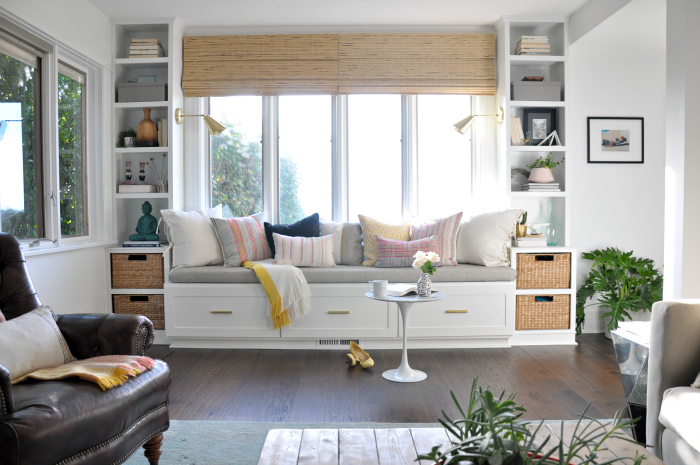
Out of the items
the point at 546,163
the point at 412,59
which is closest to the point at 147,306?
the point at 412,59

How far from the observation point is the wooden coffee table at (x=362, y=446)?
130 cm

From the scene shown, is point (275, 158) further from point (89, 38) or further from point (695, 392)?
point (695, 392)

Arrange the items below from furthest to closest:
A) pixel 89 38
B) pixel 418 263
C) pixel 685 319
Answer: pixel 89 38
pixel 418 263
pixel 685 319

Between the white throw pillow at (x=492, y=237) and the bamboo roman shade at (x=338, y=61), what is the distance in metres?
1.21

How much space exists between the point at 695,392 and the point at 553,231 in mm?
2680

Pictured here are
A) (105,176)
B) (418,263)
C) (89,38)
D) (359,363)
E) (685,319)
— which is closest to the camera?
(685,319)

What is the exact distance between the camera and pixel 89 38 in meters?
3.79

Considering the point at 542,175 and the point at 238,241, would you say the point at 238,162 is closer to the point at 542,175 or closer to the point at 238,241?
the point at 238,241

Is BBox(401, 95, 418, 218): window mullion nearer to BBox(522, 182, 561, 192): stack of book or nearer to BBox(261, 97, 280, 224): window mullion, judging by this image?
BBox(522, 182, 561, 192): stack of book

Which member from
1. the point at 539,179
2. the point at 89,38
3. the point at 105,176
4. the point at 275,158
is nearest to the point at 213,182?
the point at 275,158

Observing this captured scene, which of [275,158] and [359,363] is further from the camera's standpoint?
[275,158]

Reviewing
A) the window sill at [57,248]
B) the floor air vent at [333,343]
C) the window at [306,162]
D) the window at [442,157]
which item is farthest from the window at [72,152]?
the window at [442,157]

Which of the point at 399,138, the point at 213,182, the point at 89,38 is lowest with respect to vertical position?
the point at 213,182

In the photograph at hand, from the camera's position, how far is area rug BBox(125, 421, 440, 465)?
208 cm
